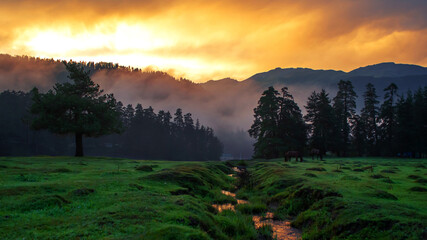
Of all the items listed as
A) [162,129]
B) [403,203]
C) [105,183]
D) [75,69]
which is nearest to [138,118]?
[162,129]

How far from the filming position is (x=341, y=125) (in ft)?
259

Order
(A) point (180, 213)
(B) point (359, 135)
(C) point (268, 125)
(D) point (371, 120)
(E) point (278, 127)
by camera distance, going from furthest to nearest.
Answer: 1. (D) point (371, 120)
2. (B) point (359, 135)
3. (E) point (278, 127)
4. (C) point (268, 125)
5. (A) point (180, 213)

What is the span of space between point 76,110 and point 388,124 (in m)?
84.0

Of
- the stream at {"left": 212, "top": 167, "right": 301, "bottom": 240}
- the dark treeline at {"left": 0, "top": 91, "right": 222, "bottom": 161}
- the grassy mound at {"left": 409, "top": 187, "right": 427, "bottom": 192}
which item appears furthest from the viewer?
the dark treeline at {"left": 0, "top": 91, "right": 222, "bottom": 161}

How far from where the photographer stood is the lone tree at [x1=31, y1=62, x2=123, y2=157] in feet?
157

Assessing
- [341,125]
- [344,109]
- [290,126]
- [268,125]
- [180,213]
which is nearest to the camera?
[180,213]

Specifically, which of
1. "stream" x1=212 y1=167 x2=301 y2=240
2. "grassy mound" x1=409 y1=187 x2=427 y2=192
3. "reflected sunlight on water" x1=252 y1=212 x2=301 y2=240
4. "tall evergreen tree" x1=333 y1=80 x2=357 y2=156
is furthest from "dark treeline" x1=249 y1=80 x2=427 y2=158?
"reflected sunlight on water" x1=252 y1=212 x2=301 y2=240

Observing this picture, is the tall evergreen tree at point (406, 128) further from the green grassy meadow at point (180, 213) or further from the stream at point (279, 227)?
the stream at point (279, 227)

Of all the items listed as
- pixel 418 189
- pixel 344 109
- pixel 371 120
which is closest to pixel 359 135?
pixel 371 120

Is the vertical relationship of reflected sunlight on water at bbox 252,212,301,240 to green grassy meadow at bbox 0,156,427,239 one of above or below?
below

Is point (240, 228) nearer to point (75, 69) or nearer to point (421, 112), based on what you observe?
point (75, 69)

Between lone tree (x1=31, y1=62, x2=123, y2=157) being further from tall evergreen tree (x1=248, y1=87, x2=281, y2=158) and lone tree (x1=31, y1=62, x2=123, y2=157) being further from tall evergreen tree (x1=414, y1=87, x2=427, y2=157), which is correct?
tall evergreen tree (x1=414, y1=87, x2=427, y2=157)

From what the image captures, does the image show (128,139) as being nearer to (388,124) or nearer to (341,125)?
(341,125)

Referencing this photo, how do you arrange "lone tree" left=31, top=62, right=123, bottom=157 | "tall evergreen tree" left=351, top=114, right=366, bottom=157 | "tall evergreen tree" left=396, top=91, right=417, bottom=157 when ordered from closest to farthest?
1. "lone tree" left=31, top=62, right=123, bottom=157
2. "tall evergreen tree" left=396, top=91, right=417, bottom=157
3. "tall evergreen tree" left=351, top=114, right=366, bottom=157
